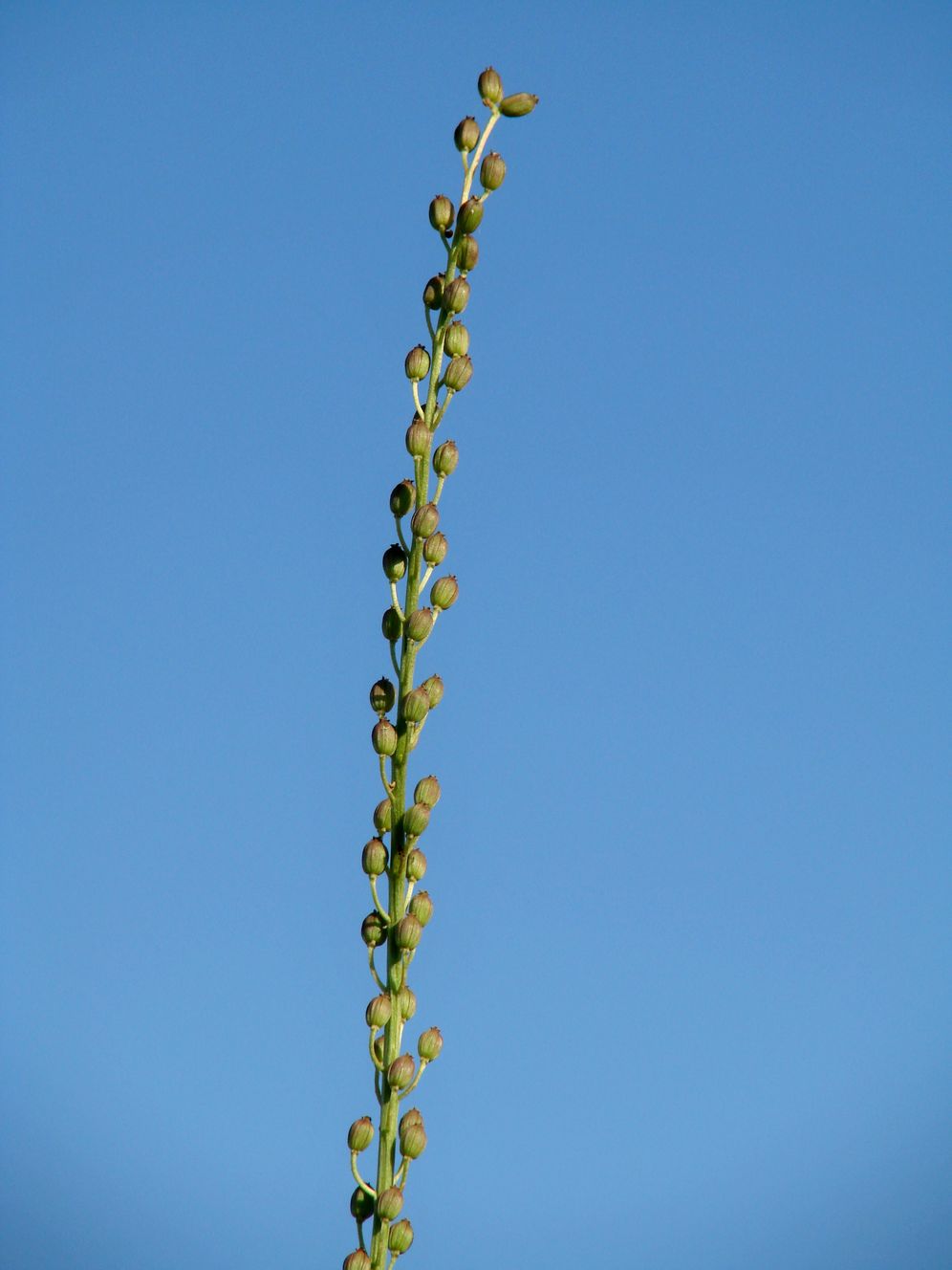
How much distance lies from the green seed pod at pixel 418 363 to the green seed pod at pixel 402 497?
32 cm

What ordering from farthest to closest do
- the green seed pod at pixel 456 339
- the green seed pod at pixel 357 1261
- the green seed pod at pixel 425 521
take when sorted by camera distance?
the green seed pod at pixel 456 339
the green seed pod at pixel 425 521
the green seed pod at pixel 357 1261

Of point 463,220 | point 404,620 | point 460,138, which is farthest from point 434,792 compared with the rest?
point 460,138

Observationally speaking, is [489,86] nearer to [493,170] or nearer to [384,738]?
[493,170]

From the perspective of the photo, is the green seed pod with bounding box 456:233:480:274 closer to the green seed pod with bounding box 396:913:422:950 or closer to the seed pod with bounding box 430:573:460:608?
the seed pod with bounding box 430:573:460:608

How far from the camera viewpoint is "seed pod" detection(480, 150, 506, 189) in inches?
140

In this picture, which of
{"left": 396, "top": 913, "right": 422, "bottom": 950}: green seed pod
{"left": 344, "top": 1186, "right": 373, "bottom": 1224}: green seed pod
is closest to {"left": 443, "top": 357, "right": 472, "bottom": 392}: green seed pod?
{"left": 396, "top": 913, "right": 422, "bottom": 950}: green seed pod

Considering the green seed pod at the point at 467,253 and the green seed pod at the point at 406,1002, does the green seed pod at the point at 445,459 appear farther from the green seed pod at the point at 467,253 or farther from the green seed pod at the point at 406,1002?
the green seed pod at the point at 406,1002

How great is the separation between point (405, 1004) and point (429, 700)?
0.71 meters

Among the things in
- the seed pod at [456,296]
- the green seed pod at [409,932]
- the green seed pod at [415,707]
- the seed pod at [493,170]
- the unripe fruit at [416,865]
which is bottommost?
the green seed pod at [409,932]

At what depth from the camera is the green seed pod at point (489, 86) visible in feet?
11.9

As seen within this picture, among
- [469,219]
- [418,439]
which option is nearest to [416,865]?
[418,439]

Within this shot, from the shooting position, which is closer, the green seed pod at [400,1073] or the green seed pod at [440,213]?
the green seed pod at [400,1073]

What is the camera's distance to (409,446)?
3305 millimetres

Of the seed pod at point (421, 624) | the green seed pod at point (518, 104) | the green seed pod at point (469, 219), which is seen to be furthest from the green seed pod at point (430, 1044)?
the green seed pod at point (518, 104)
